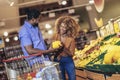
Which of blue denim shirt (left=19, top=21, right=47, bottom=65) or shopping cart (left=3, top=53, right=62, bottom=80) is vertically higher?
blue denim shirt (left=19, top=21, right=47, bottom=65)

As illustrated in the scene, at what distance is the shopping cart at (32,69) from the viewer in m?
3.32

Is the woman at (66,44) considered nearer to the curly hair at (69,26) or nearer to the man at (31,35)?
the curly hair at (69,26)

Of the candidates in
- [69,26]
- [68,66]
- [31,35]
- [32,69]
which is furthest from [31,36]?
[69,26]

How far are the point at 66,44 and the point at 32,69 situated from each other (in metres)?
1.61

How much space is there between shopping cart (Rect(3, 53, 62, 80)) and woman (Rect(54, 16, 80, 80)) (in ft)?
4.06

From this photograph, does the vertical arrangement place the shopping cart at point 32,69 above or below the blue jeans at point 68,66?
above

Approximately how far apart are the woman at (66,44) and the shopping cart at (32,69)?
1237mm

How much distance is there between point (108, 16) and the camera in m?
16.2

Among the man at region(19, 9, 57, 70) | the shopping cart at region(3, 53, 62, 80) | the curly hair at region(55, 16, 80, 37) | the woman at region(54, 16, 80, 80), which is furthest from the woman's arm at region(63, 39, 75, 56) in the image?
the shopping cart at region(3, 53, 62, 80)

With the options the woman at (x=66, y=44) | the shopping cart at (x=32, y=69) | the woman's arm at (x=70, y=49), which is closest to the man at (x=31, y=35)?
the shopping cart at (x=32, y=69)

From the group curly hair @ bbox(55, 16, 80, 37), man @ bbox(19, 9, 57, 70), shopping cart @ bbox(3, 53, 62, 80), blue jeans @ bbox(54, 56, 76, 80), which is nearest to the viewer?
shopping cart @ bbox(3, 53, 62, 80)

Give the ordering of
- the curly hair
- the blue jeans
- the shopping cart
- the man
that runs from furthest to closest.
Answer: the curly hair → the blue jeans → the man → the shopping cart

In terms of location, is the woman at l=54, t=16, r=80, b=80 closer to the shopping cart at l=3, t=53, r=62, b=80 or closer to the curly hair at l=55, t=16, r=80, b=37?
the curly hair at l=55, t=16, r=80, b=37

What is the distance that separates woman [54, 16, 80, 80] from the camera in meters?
4.89
